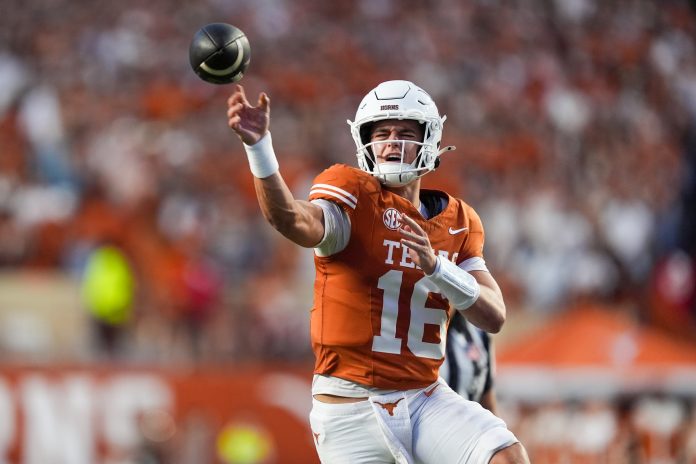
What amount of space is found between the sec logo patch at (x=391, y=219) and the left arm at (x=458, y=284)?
3cm

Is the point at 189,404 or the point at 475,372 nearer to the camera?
the point at 475,372

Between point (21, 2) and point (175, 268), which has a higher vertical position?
point (21, 2)

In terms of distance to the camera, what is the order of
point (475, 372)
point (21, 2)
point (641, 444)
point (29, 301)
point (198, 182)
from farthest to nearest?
point (21, 2) → point (198, 182) → point (29, 301) → point (641, 444) → point (475, 372)

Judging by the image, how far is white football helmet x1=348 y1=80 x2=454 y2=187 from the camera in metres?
4.46

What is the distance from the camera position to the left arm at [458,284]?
4105 mm

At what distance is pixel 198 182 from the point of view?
12.2m

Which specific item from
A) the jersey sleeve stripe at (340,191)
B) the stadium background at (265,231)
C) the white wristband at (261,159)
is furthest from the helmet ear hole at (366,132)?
the stadium background at (265,231)

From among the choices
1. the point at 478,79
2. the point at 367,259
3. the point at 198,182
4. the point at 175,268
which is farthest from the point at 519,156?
the point at 367,259

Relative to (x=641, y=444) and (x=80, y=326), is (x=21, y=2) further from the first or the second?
(x=641, y=444)

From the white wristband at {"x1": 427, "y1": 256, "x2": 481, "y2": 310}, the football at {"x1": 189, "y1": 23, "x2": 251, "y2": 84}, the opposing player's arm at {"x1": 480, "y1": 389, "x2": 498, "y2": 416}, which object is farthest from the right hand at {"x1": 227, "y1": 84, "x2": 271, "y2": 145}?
the opposing player's arm at {"x1": 480, "y1": 389, "x2": 498, "y2": 416}

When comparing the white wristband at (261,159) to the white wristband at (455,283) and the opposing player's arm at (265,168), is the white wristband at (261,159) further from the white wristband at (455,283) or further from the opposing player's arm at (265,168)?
the white wristband at (455,283)

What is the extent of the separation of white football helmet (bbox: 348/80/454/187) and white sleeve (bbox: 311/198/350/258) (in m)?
0.23

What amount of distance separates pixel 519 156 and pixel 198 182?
4265 millimetres

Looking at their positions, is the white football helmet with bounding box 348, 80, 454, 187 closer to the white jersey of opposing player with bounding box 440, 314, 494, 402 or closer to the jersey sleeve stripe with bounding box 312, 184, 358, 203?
the jersey sleeve stripe with bounding box 312, 184, 358, 203
